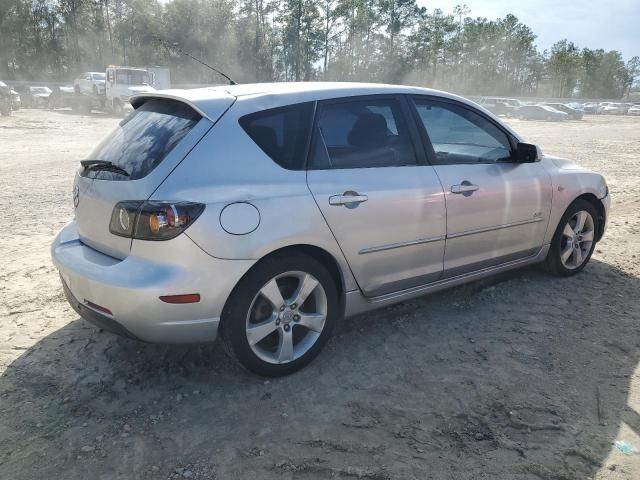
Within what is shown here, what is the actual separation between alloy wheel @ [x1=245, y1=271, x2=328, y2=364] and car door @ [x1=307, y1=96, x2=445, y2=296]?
327 millimetres

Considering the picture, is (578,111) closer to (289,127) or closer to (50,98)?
→ (50,98)

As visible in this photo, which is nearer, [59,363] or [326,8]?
[59,363]

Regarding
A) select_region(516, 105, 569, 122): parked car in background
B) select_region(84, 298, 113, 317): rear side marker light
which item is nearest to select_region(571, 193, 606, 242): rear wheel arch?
select_region(84, 298, 113, 317): rear side marker light

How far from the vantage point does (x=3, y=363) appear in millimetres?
3324

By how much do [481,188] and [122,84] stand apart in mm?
25710

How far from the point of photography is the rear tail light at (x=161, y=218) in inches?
108

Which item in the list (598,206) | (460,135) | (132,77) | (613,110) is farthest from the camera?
(613,110)

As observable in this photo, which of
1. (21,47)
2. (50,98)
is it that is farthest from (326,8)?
(50,98)

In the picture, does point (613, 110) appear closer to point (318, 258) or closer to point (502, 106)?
point (502, 106)

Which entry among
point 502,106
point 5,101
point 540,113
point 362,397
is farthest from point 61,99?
point 362,397

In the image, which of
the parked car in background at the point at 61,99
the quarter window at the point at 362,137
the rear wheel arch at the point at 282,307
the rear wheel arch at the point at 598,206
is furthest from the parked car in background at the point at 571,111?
the rear wheel arch at the point at 282,307

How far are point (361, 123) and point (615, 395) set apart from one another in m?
2.22

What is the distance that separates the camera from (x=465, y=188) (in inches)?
149

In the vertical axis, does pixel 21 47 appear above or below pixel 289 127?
above
